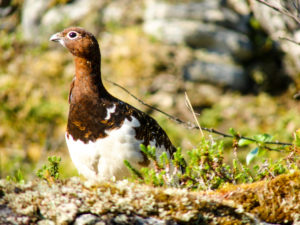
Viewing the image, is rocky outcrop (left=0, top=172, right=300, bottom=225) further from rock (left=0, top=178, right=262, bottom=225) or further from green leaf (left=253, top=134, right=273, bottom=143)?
green leaf (left=253, top=134, right=273, bottom=143)

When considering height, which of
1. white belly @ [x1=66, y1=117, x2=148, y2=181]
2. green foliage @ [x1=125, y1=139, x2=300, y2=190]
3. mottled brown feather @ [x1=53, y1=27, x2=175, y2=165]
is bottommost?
green foliage @ [x1=125, y1=139, x2=300, y2=190]

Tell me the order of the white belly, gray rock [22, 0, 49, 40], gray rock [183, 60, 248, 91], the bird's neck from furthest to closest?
1. gray rock [22, 0, 49, 40]
2. gray rock [183, 60, 248, 91]
3. the bird's neck
4. the white belly

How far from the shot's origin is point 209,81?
10.5m

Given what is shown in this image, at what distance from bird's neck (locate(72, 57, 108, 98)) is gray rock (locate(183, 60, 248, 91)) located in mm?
6210

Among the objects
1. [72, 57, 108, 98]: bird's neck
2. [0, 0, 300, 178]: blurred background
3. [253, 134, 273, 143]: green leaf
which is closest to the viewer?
[253, 134, 273, 143]: green leaf

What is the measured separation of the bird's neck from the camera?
4121mm

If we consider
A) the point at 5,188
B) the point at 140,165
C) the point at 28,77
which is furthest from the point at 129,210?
the point at 28,77

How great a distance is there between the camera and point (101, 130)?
3.83m

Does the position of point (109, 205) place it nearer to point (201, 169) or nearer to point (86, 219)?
point (86, 219)

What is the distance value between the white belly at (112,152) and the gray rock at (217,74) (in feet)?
22.0

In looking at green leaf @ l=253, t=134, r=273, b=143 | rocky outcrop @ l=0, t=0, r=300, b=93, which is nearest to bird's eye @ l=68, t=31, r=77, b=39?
green leaf @ l=253, t=134, r=273, b=143

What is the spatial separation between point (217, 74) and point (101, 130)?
706 centimetres

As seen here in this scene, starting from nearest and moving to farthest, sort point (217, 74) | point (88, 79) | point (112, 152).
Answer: point (112, 152) < point (88, 79) < point (217, 74)

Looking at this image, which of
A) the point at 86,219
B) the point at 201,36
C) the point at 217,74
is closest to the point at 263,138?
the point at 86,219
